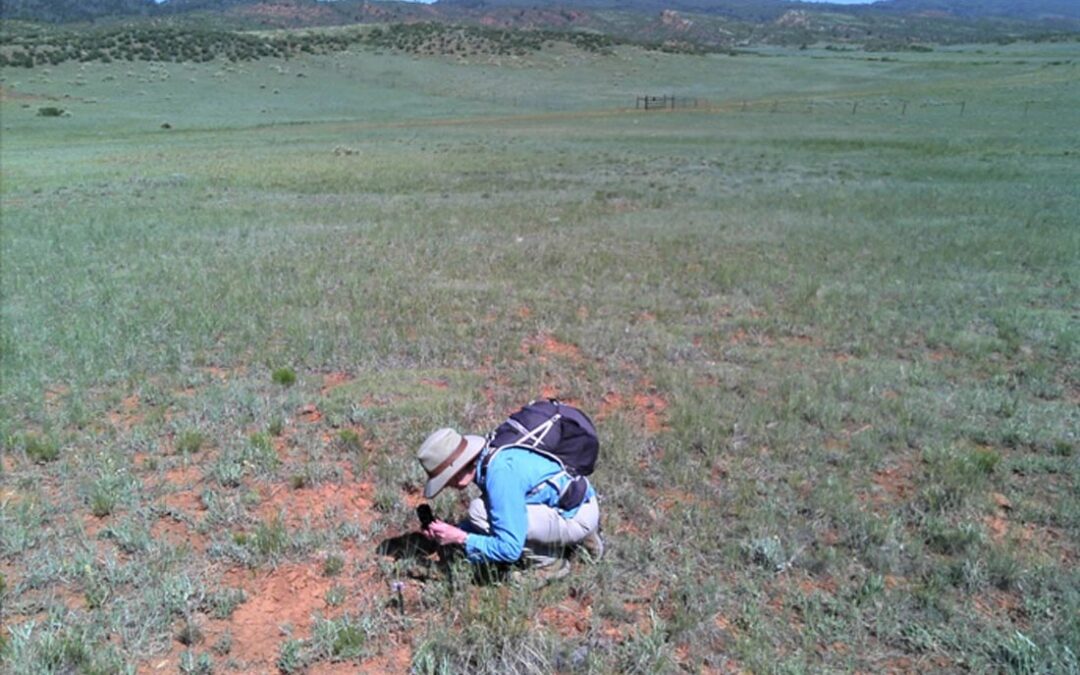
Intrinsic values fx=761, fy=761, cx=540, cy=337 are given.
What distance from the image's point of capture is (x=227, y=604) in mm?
4203

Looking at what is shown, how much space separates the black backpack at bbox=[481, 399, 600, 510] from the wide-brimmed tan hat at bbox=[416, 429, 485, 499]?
0.58 feet

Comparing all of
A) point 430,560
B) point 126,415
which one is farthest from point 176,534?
point 126,415

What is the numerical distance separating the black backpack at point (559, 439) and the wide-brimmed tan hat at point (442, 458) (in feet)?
0.58

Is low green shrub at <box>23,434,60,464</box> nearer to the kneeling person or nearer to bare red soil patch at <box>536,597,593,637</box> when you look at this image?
the kneeling person

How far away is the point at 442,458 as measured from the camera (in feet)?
12.9

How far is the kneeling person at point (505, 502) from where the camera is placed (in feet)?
12.9

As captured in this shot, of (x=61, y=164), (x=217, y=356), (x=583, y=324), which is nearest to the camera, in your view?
(x=217, y=356)

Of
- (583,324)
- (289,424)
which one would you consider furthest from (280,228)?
(289,424)

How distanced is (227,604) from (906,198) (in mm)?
17453

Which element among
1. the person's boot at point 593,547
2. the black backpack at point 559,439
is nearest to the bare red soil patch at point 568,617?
the person's boot at point 593,547

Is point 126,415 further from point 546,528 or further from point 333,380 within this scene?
point 546,528

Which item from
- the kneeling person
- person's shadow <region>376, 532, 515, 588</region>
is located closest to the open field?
person's shadow <region>376, 532, 515, 588</region>

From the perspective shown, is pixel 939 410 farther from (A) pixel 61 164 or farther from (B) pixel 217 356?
(A) pixel 61 164

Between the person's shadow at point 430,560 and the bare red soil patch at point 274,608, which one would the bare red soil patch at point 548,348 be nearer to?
the person's shadow at point 430,560
